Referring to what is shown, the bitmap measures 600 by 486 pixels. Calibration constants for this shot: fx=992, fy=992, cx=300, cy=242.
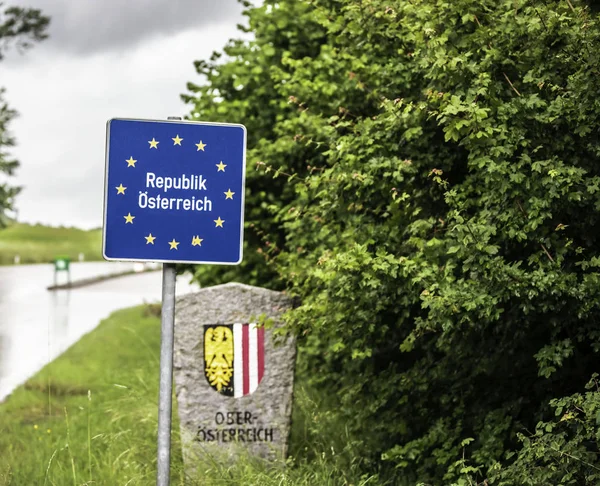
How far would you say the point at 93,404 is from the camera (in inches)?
381

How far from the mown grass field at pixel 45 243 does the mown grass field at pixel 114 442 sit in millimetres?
44218

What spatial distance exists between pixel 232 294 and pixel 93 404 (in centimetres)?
333

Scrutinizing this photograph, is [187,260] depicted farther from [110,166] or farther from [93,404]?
[93,404]

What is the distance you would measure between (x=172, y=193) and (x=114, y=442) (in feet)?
11.6

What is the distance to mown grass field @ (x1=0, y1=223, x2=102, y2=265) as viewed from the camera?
59594 mm

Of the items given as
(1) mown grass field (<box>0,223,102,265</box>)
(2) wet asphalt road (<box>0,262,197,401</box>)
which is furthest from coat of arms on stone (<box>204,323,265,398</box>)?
(1) mown grass field (<box>0,223,102,265</box>)

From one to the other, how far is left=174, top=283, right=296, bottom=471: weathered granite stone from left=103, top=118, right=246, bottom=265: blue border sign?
2417 mm

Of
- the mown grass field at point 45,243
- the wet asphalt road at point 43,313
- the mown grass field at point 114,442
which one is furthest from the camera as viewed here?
the mown grass field at point 45,243

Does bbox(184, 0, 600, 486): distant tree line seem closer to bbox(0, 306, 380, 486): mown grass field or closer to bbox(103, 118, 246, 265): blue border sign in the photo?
bbox(0, 306, 380, 486): mown grass field

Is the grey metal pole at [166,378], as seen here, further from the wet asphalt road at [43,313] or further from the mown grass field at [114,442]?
the wet asphalt road at [43,313]

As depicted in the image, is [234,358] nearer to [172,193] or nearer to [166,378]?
[166,378]

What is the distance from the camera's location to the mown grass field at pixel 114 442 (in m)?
6.32

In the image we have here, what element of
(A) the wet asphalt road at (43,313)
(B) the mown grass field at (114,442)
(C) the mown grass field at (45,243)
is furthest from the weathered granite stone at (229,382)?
(C) the mown grass field at (45,243)

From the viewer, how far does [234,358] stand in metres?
6.98
